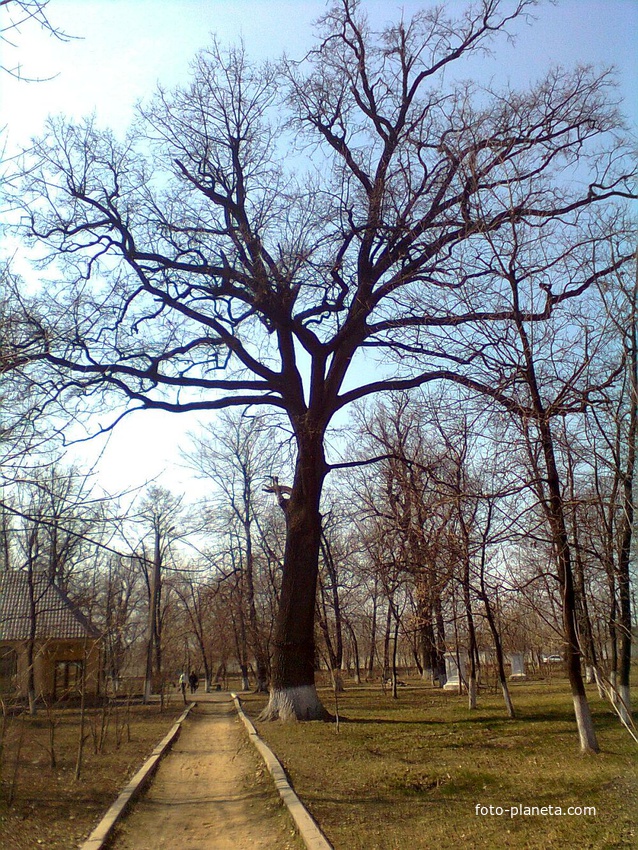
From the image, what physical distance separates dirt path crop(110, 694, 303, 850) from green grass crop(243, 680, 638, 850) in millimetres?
392

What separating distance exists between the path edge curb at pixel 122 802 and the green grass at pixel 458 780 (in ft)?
5.66

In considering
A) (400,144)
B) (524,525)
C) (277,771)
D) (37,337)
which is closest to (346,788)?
(277,771)

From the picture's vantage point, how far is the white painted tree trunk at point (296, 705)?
13.4 m

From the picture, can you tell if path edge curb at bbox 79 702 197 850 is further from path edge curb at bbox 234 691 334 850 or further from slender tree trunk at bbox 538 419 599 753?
slender tree trunk at bbox 538 419 599 753

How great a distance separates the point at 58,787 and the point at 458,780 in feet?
14.9

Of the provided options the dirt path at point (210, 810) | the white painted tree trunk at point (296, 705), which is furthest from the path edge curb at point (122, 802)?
the white painted tree trunk at point (296, 705)

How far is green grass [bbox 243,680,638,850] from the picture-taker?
5387mm

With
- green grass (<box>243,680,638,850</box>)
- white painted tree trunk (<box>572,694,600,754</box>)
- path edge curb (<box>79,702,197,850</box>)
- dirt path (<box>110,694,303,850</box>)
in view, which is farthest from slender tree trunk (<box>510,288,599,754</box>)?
→ path edge curb (<box>79,702,197,850</box>)

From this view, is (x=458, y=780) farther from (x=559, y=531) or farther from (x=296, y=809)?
(x=559, y=531)

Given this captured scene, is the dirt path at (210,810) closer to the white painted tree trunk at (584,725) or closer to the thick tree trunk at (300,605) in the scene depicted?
the thick tree trunk at (300,605)

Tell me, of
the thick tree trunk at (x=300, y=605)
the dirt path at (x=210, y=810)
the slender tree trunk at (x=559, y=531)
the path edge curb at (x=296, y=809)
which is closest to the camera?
the path edge curb at (x=296, y=809)

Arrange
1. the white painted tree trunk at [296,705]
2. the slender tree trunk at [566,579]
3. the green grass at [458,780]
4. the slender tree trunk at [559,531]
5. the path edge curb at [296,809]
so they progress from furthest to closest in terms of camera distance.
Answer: the white painted tree trunk at [296,705], the slender tree trunk at [566,579], the slender tree trunk at [559,531], the green grass at [458,780], the path edge curb at [296,809]

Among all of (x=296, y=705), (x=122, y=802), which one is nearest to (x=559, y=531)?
(x=122, y=802)

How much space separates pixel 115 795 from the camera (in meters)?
7.57
